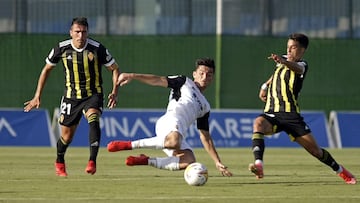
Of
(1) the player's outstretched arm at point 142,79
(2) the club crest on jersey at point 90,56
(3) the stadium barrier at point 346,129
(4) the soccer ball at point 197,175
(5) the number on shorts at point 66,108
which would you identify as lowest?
(3) the stadium barrier at point 346,129

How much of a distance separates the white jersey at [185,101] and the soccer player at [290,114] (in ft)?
3.45

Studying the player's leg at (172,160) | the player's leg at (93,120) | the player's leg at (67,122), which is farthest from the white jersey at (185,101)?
the player's leg at (67,122)

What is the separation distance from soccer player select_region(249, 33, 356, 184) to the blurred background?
1590 cm

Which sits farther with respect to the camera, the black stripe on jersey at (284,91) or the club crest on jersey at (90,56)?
the club crest on jersey at (90,56)

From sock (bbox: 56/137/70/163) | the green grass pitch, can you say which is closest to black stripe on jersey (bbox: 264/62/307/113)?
the green grass pitch

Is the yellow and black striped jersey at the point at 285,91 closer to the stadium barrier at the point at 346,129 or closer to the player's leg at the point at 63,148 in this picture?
the player's leg at the point at 63,148

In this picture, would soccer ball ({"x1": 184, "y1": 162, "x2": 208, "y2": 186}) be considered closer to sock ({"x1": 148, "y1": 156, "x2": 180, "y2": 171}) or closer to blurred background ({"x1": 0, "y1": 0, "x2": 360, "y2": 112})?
sock ({"x1": 148, "y1": 156, "x2": 180, "y2": 171})

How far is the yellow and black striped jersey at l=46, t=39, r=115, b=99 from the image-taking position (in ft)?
51.4

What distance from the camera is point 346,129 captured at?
2791 cm

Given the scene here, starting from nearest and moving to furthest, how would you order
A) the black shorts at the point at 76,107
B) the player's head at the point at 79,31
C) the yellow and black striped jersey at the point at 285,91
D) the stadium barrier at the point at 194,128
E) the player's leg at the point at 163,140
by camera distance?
the player's leg at the point at 163,140, the yellow and black striped jersey at the point at 285,91, the player's head at the point at 79,31, the black shorts at the point at 76,107, the stadium barrier at the point at 194,128

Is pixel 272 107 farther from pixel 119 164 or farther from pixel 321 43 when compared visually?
pixel 321 43

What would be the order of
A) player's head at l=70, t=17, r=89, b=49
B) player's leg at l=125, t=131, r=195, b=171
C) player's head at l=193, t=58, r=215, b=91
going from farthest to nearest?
player's head at l=70, t=17, r=89, b=49 < player's leg at l=125, t=131, r=195, b=171 < player's head at l=193, t=58, r=215, b=91

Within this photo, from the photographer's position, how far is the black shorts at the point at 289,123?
48.4ft

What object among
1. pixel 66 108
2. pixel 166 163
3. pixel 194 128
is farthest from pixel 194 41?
pixel 166 163
